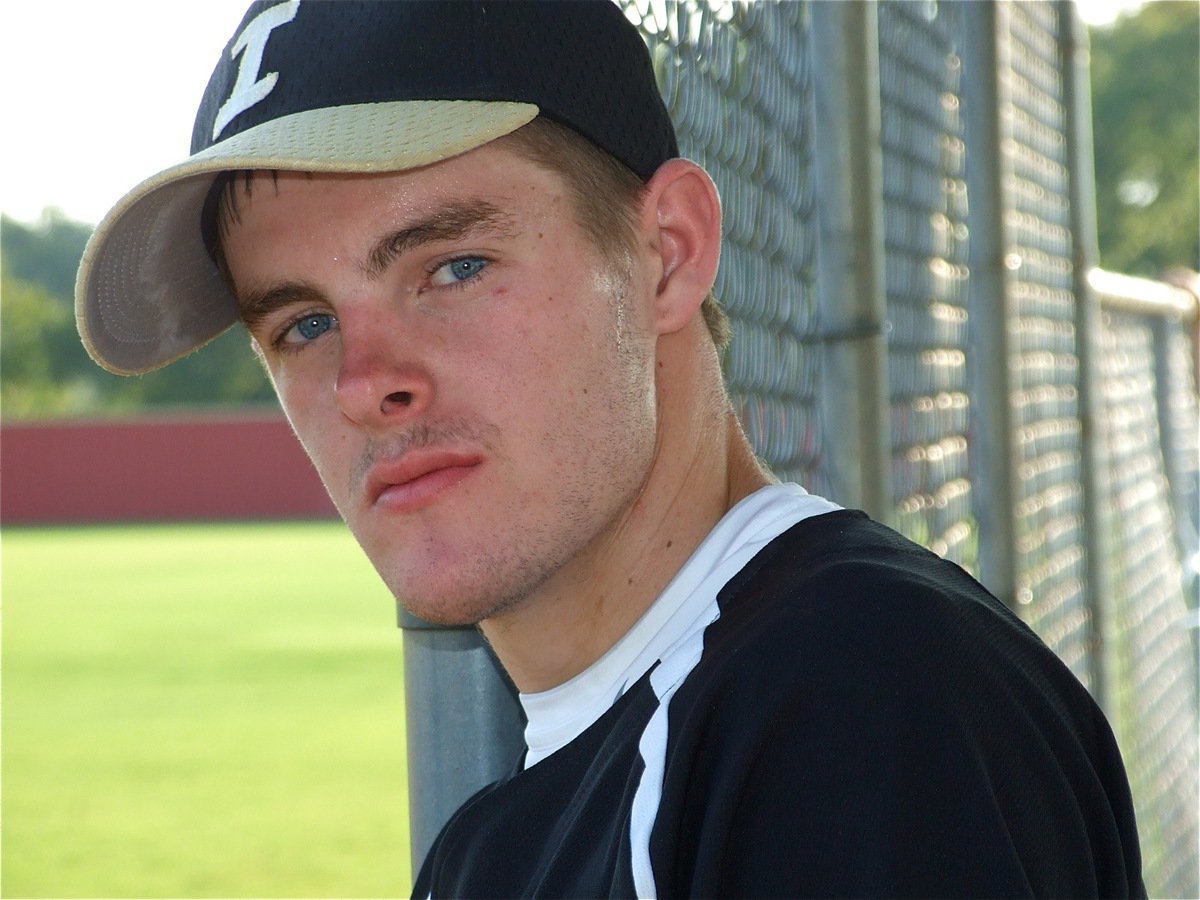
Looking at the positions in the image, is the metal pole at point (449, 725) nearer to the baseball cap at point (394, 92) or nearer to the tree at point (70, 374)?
the baseball cap at point (394, 92)

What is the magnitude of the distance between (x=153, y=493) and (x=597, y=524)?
2648 centimetres

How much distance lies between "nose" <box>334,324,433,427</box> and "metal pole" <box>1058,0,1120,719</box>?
3019mm

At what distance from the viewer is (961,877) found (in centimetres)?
91

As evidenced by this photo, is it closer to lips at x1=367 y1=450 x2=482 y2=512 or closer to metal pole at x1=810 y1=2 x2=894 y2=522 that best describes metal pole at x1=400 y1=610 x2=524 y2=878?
lips at x1=367 y1=450 x2=482 y2=512

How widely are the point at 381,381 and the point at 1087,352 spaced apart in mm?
3214

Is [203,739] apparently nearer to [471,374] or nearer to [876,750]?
[471,374]

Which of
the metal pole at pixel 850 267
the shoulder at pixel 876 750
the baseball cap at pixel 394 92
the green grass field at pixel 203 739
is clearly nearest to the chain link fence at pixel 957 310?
the metal pole at pixel 850 267

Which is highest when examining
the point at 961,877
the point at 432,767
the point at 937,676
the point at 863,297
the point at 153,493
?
the point at 863,297

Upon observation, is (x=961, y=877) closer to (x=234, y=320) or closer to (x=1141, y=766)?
(x=234, y=320)

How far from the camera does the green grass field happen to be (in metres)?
5.86

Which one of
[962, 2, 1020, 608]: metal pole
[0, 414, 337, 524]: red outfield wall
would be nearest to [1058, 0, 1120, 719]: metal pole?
[962, 2, 1020, 608]: metal pole

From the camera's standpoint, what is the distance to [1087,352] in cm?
409

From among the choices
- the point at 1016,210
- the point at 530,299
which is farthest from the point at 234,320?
the point at 1016,210

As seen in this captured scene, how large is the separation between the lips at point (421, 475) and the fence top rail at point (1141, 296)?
10.5 ft
